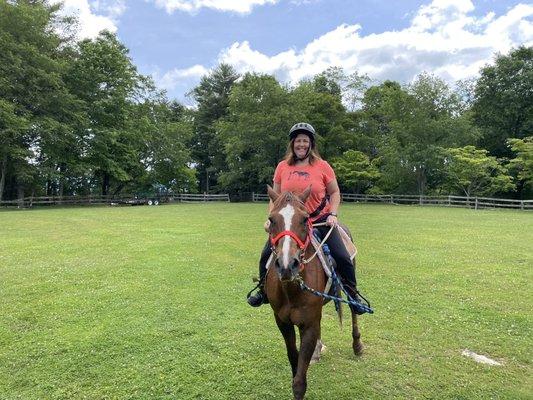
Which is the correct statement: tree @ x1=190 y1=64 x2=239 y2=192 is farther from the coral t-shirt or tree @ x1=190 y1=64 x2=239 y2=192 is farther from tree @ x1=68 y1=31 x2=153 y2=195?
the coral t-shirt

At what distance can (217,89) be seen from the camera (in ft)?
203

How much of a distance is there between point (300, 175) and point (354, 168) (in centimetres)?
4206

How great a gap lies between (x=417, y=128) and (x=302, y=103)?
13.0m

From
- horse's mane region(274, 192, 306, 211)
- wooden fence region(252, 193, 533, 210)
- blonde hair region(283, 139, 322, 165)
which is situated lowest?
wooden fence region(252, 193, 533, 210)

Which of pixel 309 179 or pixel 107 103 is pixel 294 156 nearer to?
pixel 309 179

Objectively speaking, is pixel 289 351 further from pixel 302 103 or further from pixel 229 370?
pixel 302 103

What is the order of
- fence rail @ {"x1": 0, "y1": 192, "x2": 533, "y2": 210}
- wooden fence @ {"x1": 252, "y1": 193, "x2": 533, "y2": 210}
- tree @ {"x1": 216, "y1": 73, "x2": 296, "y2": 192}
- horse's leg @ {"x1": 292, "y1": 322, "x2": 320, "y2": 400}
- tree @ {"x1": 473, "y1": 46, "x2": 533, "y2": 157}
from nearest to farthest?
horse's leg @ {"x1": 292, "y1": 322, "x2": 320, "y2": 400}
fence rail @ {"x1": 0, "y1": 192, "x2": 533, "y2": 210}
wooden fence @ {"x1": 252, "y1": 193, "x2": 533, "y2": 210}
tree @ {"x1": 216, "y1": 73, "x2": 296, "y2": 192}
tree @ {"x1": 473, "y1": 46, "x2": 533, "y2": 157}

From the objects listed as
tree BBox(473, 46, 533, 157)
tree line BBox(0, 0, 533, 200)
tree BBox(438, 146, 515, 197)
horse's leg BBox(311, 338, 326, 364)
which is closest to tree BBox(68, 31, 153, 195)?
tree line BBox(0, 0, 533, 200)

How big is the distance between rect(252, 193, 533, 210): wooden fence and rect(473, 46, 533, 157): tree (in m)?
10.8

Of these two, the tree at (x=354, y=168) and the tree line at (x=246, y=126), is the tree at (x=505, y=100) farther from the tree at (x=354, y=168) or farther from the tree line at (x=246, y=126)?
the tree at (x=354, y=168)

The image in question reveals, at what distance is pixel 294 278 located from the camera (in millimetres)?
3479

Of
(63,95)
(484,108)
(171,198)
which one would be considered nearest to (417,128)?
(484,108)

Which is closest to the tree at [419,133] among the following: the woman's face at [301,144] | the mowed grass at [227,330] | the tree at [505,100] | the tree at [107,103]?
the tree at [505,100]

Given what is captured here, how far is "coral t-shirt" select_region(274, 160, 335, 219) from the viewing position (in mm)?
4488
